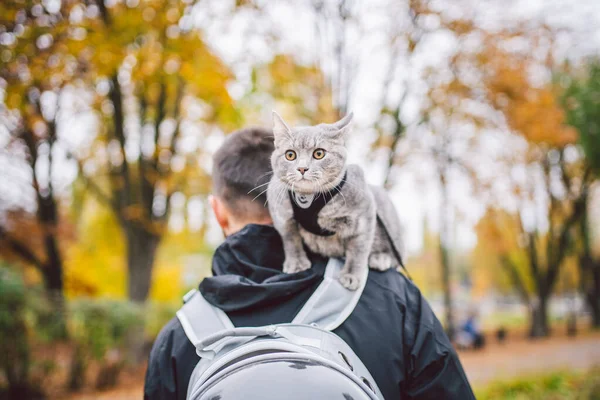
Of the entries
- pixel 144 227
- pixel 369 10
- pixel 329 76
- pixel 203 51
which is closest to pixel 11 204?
pixel 144 227

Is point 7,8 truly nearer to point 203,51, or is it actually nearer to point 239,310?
point 203,51

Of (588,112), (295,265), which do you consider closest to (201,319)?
(295,265)

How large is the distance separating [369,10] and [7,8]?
5.09 metres

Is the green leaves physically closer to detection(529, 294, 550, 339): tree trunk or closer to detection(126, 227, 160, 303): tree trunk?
detection(529, 294, 550, 339): tree trunk

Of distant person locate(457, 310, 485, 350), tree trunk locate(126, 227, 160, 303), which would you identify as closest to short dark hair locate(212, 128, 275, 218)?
tree trunk locate(126, 227, 160, 303)

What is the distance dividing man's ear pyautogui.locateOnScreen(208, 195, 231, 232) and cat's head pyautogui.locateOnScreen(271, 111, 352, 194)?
37 cm

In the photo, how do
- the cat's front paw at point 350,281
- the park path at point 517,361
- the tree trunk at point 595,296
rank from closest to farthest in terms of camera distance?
the cat's front paw at point 350,281 < the park path at point 517,361 < the tree trunk at point 595,296

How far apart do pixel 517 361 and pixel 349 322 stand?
12.7m

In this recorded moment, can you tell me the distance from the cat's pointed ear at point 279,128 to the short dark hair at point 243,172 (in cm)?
24

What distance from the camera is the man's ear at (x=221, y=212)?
78.1 inches

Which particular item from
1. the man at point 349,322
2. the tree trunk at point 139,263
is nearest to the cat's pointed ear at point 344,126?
the man at point 349,322

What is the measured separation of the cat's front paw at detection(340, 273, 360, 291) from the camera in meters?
1.53

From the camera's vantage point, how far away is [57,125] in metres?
9.46

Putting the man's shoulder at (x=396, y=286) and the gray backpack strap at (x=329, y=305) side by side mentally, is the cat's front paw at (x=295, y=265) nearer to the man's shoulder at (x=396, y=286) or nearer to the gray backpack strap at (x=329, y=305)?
the gray backpack strap at (x=329, y=305)
